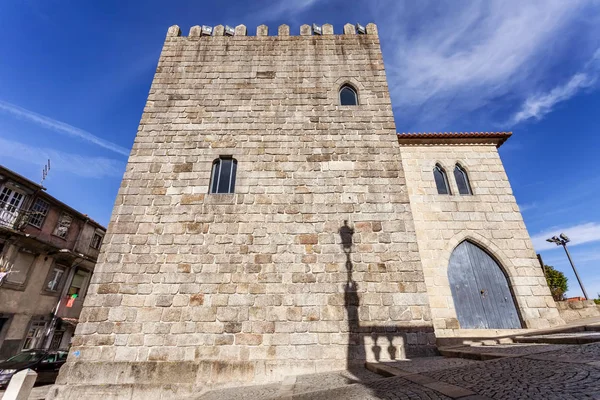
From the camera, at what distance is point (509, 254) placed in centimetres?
761

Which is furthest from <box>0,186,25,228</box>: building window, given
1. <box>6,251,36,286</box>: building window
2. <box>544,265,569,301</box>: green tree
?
<box>544,265,569,301</box>: green tree

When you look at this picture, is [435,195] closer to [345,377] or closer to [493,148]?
[493,148]

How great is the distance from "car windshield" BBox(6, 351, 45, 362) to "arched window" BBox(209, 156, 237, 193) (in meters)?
9.88

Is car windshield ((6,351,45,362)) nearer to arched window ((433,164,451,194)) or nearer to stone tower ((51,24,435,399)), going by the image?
stone tower ((51,24,435,399))

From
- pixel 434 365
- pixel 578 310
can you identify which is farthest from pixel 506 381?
pixel 578 310

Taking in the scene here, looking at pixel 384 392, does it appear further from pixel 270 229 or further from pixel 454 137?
pixel 454 137

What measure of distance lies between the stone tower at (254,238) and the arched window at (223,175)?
60mm

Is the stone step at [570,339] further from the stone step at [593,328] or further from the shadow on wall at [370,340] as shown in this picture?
the shadow on wall at [370,340]

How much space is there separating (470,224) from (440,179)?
5.54ft

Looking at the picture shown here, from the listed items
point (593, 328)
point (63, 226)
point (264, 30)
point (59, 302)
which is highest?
point (264, 30)

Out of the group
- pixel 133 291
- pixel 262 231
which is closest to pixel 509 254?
pixel 262 231

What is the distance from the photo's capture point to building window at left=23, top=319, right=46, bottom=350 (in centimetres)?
1397

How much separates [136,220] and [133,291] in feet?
5.48

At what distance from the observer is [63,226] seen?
55.2 feet
